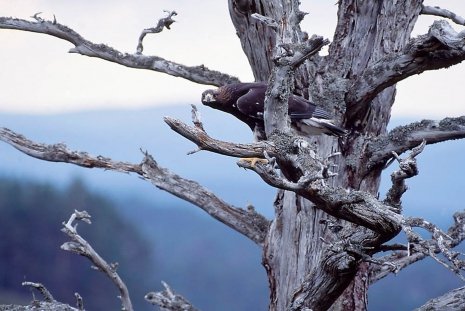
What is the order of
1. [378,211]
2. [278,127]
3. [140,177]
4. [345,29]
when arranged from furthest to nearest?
[140,177] → [345,29] → [278,127] → [378,211]

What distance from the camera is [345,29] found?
6.02 m

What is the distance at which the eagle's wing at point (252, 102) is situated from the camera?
5495 millimetres

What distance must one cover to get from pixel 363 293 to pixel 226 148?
2598 millimetres

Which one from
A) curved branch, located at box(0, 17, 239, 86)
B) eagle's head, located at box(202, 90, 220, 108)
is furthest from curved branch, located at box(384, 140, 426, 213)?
curved branch, located at box(0, 17, 239, 86)

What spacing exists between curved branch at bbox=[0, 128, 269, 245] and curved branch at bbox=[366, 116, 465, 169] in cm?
123

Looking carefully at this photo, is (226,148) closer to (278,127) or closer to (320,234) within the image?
(278,127)

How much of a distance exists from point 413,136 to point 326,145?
68 centimetres

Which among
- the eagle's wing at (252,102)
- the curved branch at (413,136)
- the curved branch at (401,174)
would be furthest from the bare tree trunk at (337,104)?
the curved branch at (401,174)

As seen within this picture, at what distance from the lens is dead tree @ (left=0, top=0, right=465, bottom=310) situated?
387 centimetres

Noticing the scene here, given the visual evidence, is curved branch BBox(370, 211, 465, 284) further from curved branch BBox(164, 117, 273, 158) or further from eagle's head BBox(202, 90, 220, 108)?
curved branch BBox(164, 117, 273, 158)

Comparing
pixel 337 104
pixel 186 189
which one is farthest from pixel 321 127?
pixel 186 189

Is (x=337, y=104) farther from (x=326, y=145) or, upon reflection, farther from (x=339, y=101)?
(x=326, y=145)

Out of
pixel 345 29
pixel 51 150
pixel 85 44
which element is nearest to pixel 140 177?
pixel 51 150

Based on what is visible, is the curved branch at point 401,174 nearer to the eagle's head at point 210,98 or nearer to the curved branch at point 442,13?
the eagle's head at point 210,98
